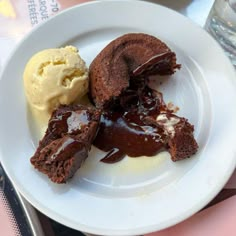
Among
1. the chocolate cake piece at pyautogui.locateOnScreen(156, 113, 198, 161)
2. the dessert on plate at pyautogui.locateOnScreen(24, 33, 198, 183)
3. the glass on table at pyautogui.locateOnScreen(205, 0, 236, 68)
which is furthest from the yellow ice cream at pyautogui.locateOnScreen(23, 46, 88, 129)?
the glass on table at pyautogui.locateOnScreen(205, 0, 236, 68)

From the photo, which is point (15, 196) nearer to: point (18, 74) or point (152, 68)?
point (18, 74)

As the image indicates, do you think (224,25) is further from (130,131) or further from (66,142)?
(66,142)

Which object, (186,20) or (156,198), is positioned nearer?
(156,198)

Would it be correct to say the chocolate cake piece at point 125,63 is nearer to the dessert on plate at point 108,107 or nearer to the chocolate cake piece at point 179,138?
the dessert on plate at point 108,107

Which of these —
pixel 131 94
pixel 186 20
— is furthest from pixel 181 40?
pixel 131 94

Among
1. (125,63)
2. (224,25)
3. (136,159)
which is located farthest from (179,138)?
(224,25)
